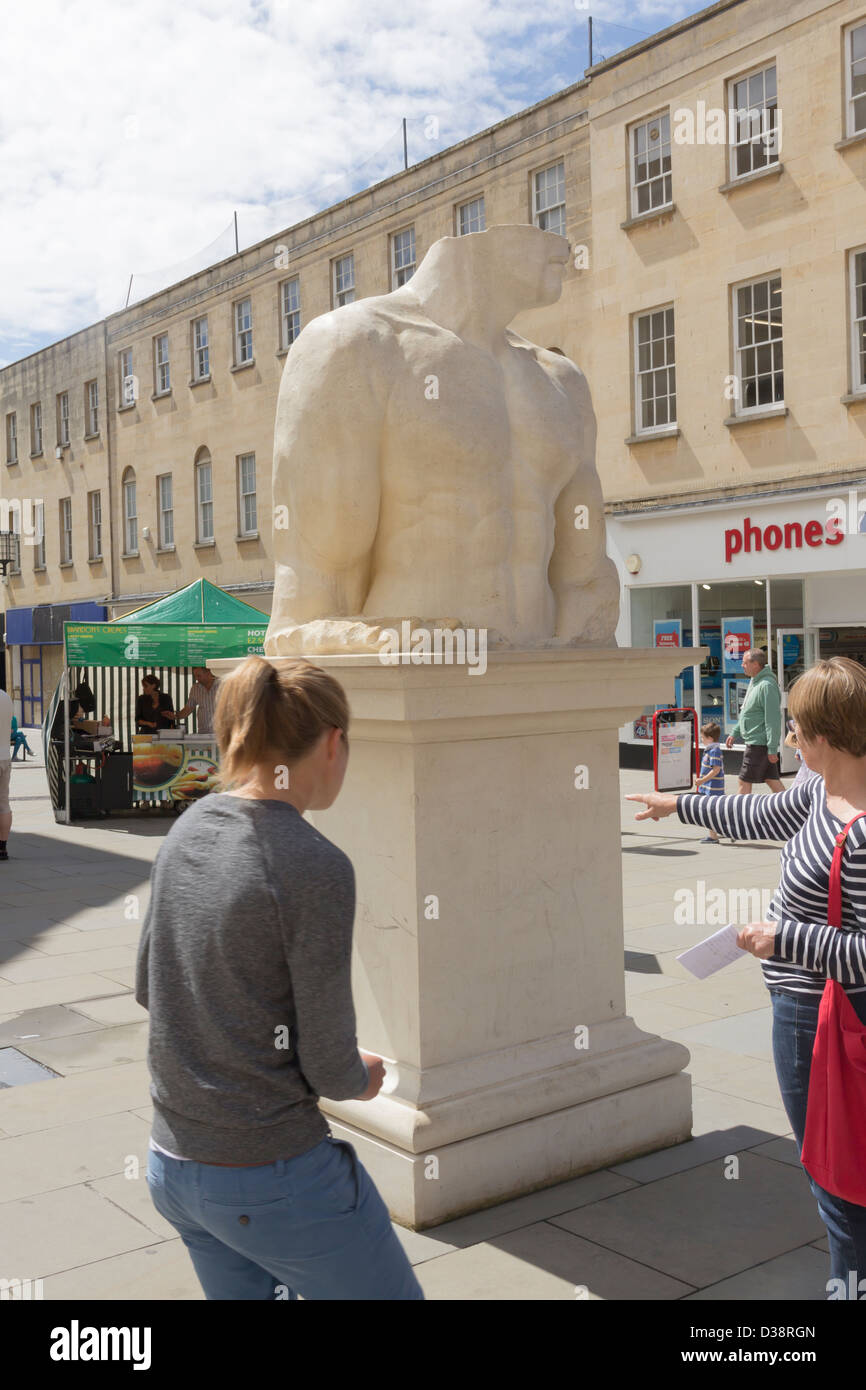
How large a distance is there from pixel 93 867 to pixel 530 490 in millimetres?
8267

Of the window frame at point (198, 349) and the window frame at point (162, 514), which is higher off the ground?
the window frame at point (198, 349)

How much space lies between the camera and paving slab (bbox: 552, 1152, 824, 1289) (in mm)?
3430

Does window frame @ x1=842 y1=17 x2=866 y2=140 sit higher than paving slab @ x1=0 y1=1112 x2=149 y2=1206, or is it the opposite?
window frame @ x1=842 y1=17 x2=866 y2=140

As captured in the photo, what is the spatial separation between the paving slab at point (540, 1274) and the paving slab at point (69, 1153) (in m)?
1.37

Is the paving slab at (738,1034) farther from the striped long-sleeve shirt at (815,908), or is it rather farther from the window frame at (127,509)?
the window frame at (127,509)

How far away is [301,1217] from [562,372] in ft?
10.9

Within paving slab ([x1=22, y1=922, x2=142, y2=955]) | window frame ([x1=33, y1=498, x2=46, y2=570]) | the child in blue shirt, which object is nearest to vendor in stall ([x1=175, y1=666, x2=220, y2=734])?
the child in blue shirt

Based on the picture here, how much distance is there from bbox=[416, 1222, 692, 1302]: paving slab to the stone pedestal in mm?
258

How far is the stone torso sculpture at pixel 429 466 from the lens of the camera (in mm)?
3996

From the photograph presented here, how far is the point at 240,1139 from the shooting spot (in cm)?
205

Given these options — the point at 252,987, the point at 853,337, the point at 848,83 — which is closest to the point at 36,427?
the point at 848,83

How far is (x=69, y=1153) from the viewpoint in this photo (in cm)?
435

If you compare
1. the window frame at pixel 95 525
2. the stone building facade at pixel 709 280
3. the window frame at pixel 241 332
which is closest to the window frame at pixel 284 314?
the stone building facade at pixel 709 280

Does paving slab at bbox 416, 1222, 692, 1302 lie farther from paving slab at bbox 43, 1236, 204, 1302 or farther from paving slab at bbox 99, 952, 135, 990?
paving slab at bbox 99, 952, 135, 990
